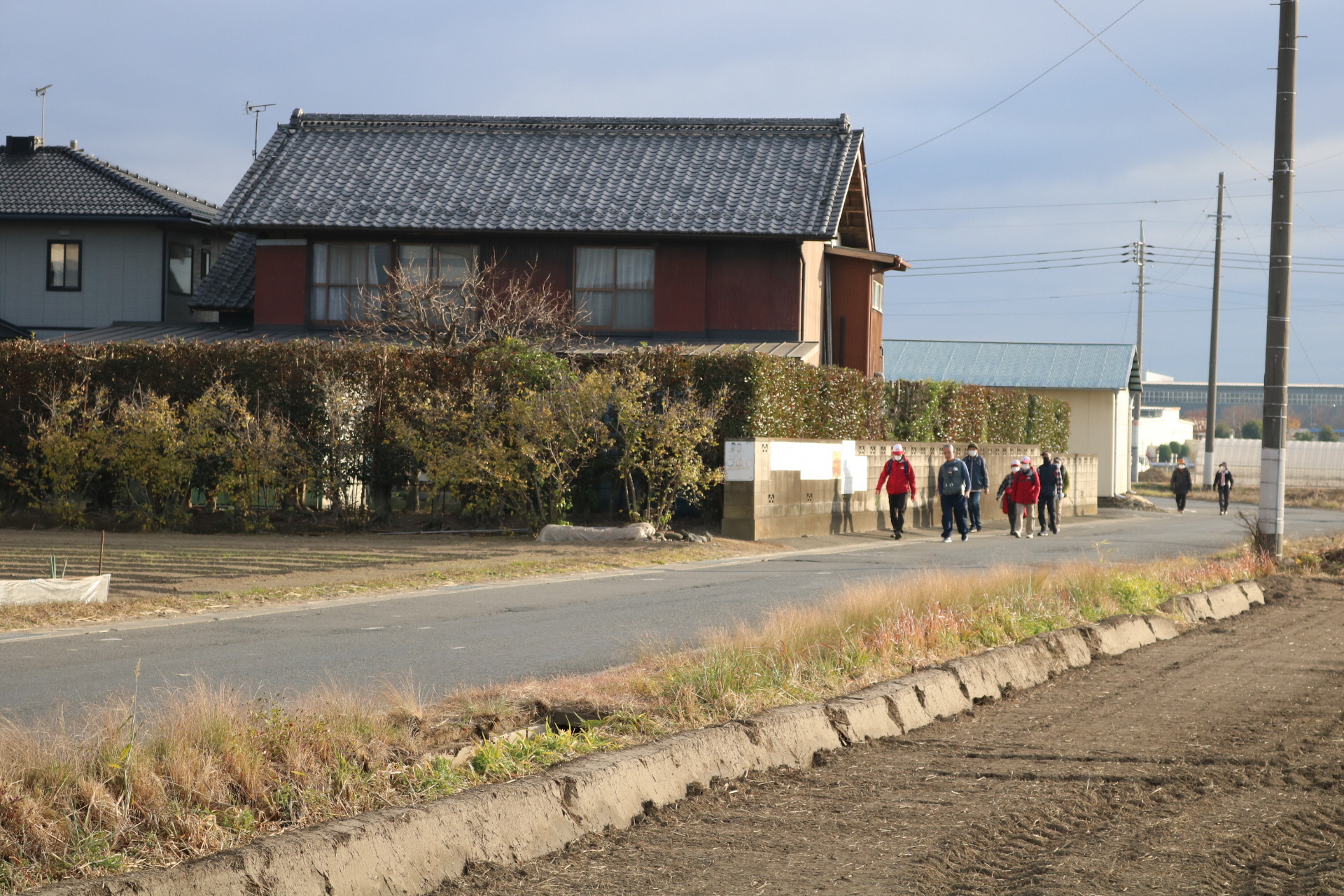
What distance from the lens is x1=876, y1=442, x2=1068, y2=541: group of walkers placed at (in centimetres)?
2398

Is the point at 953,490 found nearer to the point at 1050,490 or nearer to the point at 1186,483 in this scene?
the point at 1050,490

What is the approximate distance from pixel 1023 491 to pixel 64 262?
24.8 metres

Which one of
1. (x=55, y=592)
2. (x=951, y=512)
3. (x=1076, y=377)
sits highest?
(x=1076, y=377)

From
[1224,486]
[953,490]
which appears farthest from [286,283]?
[1224,486]

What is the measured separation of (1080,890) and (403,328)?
24.4m

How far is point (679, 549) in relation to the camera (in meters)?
19.3

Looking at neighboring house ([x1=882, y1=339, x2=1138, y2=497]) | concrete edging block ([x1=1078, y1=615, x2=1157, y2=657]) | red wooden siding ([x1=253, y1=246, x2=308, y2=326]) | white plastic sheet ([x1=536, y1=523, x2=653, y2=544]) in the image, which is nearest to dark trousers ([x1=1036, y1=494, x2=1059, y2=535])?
white plastic sheet ([x1=536, y1=523, x2=653, y2=544])

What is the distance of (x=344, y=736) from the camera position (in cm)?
546

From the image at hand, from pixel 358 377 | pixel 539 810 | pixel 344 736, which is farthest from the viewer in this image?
pixel 358 377

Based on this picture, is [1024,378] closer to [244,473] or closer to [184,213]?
[184,213]

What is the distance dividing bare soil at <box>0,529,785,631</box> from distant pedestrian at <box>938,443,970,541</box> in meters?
4.29

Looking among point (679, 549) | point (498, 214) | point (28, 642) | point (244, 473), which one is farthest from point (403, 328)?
point (28, 642)

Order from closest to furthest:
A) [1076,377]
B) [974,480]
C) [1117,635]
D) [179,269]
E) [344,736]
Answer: [344,736]
[1117,635]
[974,480]
[179,269]
[1076,377]

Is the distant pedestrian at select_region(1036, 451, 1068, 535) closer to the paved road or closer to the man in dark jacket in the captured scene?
the man in dark jacket
